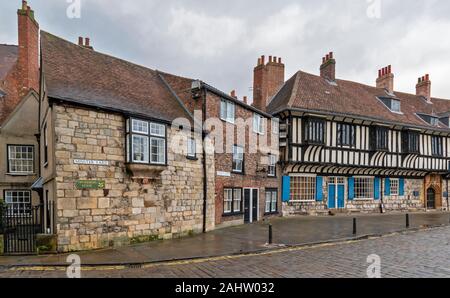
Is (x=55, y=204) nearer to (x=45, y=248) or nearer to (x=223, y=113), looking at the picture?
(x=45, y=248)

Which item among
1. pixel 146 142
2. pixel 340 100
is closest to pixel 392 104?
pixel 340 100

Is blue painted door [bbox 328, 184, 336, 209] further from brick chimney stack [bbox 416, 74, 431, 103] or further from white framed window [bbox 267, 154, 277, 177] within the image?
brick chimney stack [bbox 416, 74, 431, 103]

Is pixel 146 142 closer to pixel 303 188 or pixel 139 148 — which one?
pixel 139 148

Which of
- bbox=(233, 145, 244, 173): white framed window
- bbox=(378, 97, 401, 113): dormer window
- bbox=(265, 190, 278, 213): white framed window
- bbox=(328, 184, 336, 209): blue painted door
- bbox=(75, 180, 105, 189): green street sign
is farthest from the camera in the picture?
bbox=(378, 97, 401, 113): dormer window

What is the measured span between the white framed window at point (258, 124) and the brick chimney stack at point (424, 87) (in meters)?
19.7

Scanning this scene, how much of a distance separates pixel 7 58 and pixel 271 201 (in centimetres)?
2186

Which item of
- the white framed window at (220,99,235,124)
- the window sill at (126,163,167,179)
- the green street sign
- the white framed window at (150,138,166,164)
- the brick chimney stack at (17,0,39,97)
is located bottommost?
the green street sign

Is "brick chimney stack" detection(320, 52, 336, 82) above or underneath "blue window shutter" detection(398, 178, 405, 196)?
above

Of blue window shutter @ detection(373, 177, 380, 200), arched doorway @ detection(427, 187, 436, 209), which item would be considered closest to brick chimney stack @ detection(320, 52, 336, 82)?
blue window shutter @ detection(373, 177, 380, 200)

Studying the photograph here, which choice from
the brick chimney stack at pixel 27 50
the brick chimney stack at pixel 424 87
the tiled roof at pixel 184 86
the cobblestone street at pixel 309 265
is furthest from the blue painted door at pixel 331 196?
the brick chimney stack at pixel 27 50

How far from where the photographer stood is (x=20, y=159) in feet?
53.3

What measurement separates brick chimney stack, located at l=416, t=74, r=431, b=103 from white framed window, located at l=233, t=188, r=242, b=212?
23126 mm

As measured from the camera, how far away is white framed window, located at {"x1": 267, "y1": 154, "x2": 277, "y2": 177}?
19.2m

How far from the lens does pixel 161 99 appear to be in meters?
14.1
